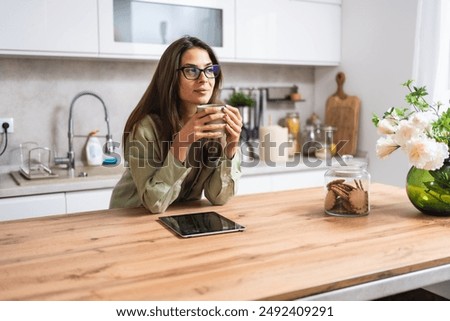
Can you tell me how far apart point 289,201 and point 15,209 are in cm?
142

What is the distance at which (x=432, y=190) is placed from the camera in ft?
4.99

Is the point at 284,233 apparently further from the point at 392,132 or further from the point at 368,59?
the point at 368,59

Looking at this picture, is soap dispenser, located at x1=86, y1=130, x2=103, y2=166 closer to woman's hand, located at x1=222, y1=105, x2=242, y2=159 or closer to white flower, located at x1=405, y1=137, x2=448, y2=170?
woman's hand, located at x1=222, y1=105, x2=242, y2=159

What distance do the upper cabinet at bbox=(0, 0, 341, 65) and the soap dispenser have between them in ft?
1.87

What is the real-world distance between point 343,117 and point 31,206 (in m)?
2.21

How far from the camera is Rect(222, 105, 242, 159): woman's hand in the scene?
158 cm

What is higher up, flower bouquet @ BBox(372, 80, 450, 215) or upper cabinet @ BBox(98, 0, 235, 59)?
upper cabinet @ BBox(98, 0, 235, 59)

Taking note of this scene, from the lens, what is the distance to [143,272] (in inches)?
41.0

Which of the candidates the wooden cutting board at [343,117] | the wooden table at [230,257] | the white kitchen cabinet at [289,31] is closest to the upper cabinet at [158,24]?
the white kitchen cabinet at [289,31]

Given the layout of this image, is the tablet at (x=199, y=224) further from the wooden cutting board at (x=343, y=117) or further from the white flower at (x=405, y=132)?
the wooden cutting board at (x=343, y=117)

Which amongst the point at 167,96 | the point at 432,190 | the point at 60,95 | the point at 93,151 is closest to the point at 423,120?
the point at 432,190

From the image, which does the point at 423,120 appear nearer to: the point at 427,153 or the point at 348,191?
the point at 427,153

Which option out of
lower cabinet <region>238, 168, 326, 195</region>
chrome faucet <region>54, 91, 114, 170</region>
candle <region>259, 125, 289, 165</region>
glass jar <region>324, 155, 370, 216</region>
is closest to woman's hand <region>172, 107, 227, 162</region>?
glass jar <region>324, 155, 370, 216</region>

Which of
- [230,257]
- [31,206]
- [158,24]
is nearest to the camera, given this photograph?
[230,257]
